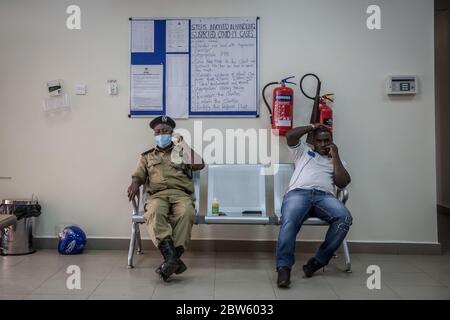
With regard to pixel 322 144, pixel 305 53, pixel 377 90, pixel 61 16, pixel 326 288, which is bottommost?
pixel 326 288

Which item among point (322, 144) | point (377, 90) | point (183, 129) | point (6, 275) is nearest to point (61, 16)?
point (183, 129)

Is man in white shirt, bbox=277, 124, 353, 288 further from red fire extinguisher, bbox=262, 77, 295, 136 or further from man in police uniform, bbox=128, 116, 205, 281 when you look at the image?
man in police uniform, bbox=128, 116, 205, 281

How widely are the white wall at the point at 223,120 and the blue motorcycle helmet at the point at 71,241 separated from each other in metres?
0.16

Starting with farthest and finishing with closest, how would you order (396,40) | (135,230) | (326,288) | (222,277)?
(396,40) < (135,230) < (222,277) < (326,288)

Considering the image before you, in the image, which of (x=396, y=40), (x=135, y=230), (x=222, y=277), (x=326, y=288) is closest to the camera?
(x=326, y=288)

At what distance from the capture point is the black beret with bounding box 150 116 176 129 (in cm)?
344

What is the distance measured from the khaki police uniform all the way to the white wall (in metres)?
0.42

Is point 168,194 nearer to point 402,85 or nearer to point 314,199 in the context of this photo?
point 314,199

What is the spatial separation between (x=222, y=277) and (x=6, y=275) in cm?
153

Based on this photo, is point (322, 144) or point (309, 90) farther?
point (309, 90)

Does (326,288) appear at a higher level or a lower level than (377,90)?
lower

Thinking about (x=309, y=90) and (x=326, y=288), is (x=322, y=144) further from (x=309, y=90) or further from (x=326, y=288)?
(x=326, y=288)

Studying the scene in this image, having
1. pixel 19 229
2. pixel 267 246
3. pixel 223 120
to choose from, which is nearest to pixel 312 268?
pixel 267 246

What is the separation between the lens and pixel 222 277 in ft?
9.65
